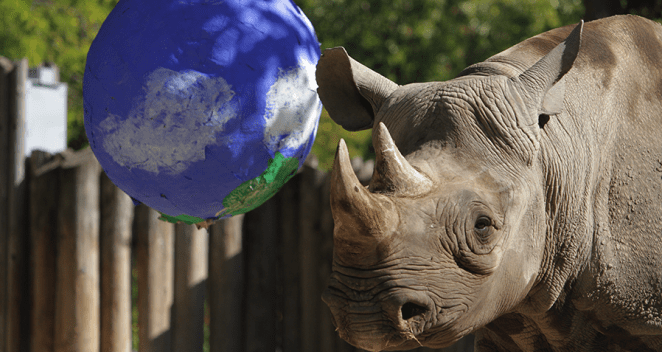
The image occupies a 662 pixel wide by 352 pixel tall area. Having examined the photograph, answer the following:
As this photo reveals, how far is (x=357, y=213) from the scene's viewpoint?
1813 millimetres

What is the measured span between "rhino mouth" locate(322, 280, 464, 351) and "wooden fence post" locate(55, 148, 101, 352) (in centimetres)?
402

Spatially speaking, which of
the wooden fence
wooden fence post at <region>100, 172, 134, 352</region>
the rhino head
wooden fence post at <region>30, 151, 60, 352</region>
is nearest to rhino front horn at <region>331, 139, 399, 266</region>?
the rhino head

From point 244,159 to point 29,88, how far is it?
171 inches

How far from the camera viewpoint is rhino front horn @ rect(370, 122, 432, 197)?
75.3 inches

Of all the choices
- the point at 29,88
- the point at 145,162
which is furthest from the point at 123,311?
the point at 145,162

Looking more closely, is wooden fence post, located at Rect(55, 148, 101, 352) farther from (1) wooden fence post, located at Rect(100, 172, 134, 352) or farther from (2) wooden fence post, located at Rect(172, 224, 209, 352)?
(2) wooden fence post, located at Rect(172, 224, 209, 352)

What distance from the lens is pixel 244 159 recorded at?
2473 mm

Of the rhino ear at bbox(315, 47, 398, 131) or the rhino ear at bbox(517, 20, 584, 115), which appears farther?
the rhino ear at bbox(315, 47, 398, 131)

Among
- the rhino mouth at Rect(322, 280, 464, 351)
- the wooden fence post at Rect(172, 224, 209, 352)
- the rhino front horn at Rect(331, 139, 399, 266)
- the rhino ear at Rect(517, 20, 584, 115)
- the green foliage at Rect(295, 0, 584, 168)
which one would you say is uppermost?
the rhino ear at Rect(517, 20, 584, 115)

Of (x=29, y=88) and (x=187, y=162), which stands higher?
(x=187, y=162)

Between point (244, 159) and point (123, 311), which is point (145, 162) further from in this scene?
point (123, 311)

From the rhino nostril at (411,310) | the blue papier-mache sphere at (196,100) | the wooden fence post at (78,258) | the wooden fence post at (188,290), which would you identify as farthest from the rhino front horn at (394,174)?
the wooden fence post at (78,258)

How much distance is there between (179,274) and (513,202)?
3.83 meters

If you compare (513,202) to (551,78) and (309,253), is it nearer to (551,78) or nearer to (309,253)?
(551,78)
